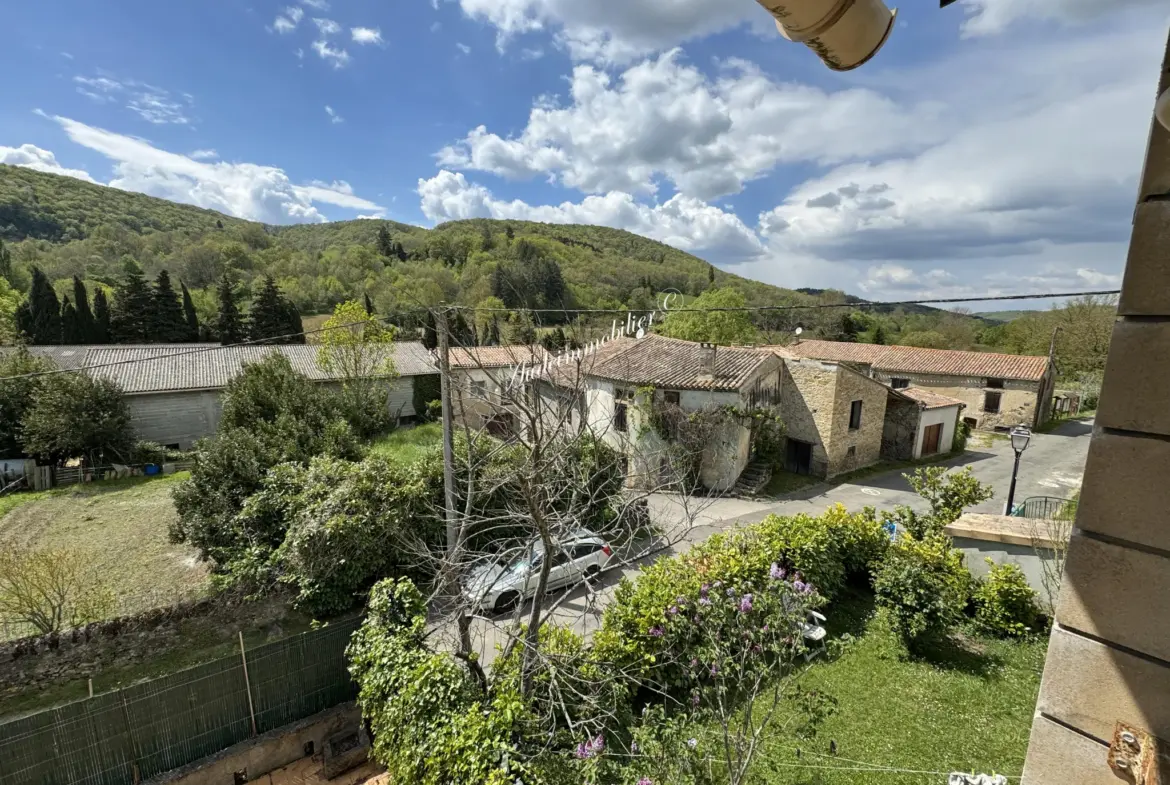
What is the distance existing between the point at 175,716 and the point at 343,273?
73.2 m

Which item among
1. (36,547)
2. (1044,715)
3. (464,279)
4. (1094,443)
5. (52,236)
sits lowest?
(36,547)

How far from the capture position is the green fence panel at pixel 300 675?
287 inches

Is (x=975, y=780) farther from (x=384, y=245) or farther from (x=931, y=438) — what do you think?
(x=384, y=245)

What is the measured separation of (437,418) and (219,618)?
20.5 meters

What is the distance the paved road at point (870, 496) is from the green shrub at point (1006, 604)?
5238mm

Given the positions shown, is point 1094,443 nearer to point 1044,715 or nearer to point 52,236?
point 1044,715

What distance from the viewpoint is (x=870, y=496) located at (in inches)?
725

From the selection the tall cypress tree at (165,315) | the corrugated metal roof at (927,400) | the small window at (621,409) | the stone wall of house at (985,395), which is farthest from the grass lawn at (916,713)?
the tall cypress tree at (165,315)

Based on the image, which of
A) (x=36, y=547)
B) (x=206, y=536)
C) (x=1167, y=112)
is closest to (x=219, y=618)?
(x=206, y=536)

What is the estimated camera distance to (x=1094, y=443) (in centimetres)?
171

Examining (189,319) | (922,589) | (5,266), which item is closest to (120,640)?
(922,589)

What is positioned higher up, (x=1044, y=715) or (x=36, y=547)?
(x=1044, y=715)

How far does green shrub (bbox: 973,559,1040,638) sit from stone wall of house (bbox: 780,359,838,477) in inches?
437

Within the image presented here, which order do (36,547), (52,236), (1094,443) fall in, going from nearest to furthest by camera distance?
1. (1094,443)
2. (36,547)
3. (52,236)
